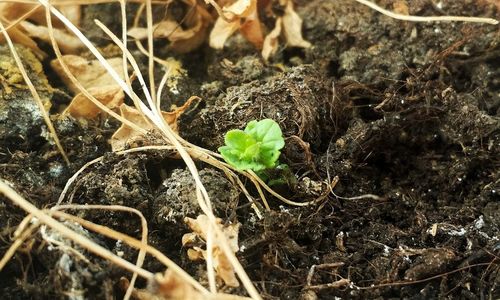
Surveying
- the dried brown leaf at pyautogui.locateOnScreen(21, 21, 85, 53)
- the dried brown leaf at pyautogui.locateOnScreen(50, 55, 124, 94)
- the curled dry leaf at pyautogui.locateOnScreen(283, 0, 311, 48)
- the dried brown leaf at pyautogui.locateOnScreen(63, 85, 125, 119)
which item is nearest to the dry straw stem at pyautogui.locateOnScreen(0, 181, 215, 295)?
the dried brown leaf at pyautogui.locateOnScreen(63, 85, 125, 119)

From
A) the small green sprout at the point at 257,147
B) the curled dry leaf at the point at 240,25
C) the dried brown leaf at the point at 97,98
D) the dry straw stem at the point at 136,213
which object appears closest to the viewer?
the dry straw stem at the point at 136,213

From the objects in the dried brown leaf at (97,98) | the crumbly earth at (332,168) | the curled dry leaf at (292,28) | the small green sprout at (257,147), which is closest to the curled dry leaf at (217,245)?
the crumbly earth at (332,168)

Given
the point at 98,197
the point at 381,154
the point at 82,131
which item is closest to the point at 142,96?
the point at 82,131

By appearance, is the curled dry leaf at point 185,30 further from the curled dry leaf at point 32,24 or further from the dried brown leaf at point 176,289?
the dried brown leaf at point 176,289

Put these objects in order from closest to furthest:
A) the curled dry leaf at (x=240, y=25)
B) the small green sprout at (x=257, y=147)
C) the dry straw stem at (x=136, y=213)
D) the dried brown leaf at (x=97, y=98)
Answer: the dry straw stem at (x=136, y=213), the small green sprout at (x=257, y=147), the dried brown leaf at (x=97, y=98), the curled dry leaf at (x=240, y=25)

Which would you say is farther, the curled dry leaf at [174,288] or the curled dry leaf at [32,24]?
the curled dry leaf at [32,24]

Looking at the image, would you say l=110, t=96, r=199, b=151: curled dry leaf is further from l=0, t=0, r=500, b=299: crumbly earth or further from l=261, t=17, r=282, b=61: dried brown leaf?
l=261, t=17, r=282, b=61: dried brown leaf

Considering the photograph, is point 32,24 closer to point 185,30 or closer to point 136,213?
point 185,30
